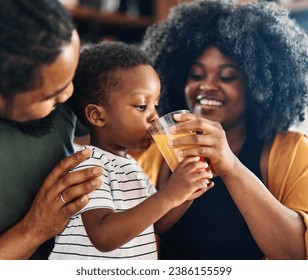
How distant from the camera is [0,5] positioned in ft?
2.35

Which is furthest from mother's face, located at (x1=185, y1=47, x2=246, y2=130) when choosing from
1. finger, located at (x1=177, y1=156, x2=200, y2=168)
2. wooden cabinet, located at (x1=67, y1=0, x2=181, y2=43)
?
wooden cabinet, located at (x1=67, y1=0, x2=181, y2=43)

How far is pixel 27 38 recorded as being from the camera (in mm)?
704

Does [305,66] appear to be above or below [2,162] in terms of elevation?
above

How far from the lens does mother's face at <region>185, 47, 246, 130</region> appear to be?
46.3 inches

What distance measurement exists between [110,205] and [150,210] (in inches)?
3.8

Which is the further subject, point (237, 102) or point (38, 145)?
point (237, 102)

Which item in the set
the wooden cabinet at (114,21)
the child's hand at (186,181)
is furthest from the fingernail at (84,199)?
the wooden cabinet at (114,21)

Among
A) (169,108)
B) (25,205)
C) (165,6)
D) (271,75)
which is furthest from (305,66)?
(165,6)

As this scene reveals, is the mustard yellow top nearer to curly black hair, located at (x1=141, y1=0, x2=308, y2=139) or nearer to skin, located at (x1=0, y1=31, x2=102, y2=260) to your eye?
curly black hair, located at (x1=141, y1=0, x2=308, y2=139)

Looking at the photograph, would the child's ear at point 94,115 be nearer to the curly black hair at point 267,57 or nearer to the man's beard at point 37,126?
the man's beard at point 37,126

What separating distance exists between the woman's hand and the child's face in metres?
0.10

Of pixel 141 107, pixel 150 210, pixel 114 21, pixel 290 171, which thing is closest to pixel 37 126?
pixel 141 107

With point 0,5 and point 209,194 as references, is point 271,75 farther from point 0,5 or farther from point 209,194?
point 0,5

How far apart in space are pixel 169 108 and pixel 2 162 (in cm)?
52
